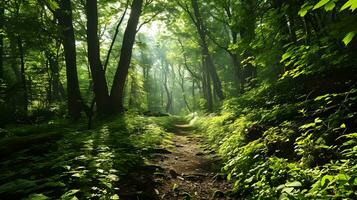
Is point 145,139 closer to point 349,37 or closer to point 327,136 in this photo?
point 327,136

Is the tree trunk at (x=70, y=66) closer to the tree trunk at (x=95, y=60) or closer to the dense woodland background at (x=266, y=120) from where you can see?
the dense woodland background at (x=266, y=120)

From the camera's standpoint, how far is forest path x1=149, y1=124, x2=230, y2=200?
483 cm

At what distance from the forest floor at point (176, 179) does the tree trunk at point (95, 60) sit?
6288 millimetres

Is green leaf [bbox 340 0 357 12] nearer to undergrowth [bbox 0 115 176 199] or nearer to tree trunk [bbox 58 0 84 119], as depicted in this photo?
undergrowth [bbox 0 115 176 199]

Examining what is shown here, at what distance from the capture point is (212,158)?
23.6 feet

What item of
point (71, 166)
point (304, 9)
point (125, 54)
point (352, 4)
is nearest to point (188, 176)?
point (71, 166)

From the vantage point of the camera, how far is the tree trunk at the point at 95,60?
12703mm

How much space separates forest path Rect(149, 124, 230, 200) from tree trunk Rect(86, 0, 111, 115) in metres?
6.06

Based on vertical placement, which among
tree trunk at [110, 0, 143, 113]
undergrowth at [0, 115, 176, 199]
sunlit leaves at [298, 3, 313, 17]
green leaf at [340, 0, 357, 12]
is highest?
tree trunk at [110, 0, 143, 113]

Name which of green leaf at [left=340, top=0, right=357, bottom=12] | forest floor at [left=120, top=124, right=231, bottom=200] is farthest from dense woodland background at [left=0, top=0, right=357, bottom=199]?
forest floor at [left=120, top=124, right=231, bottom=200]

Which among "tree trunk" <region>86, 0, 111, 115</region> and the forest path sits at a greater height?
"tree trunk" <region>86, 0, 111, 115</region>

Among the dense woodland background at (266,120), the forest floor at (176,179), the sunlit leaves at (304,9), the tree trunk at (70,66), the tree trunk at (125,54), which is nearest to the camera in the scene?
the sunlit leaves at (304,9)

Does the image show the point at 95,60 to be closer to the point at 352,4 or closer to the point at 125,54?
the point at 125,54

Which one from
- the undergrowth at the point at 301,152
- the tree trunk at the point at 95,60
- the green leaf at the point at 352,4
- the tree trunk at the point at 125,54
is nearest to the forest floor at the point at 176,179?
the undergrowth at the point at 301,152
